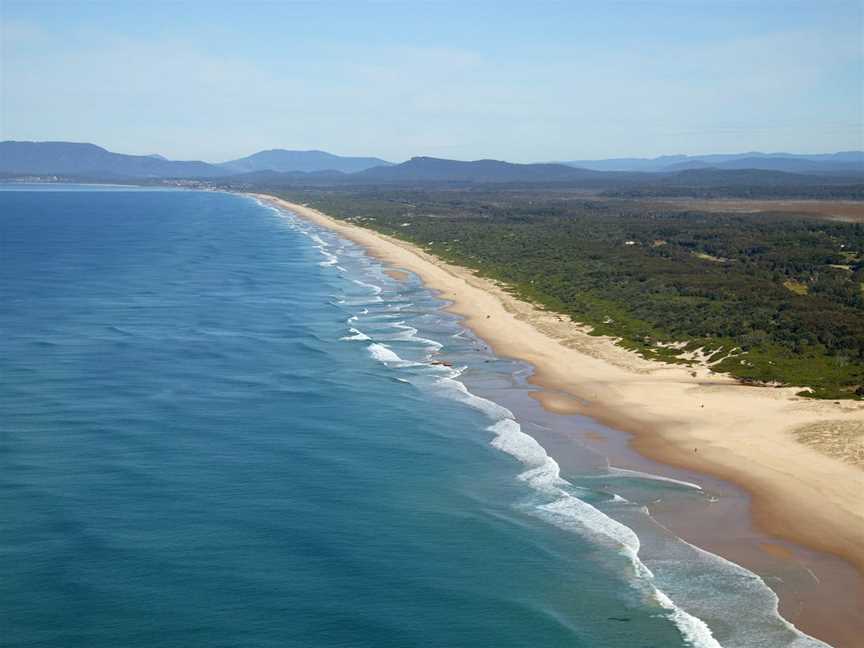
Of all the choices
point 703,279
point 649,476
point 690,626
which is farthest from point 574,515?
point 703,279

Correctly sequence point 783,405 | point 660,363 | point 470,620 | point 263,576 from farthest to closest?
1. point 660,363
2. point 783,405
3. point 263,576
4. point 470,620

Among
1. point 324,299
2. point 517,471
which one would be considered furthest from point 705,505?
point 324,299

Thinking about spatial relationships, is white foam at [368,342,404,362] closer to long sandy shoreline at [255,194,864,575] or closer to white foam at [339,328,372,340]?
white foam at [339,328,372,340]

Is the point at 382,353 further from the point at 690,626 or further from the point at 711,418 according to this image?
the point at 690,626

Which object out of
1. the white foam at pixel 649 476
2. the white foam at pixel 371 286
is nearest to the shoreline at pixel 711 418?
the white foam at pixel 649 476

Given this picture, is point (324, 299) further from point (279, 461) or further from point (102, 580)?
point (102, 580)

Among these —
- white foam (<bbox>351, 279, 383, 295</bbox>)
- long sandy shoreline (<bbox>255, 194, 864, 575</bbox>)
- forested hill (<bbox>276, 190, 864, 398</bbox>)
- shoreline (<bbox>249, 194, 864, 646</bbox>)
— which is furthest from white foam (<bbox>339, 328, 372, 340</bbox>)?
white foam (<bbox>351, 279, 383, 295</bbox>)

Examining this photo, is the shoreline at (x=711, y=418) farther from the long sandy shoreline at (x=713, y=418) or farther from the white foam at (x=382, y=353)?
the white foam at (x=382, y=353)
